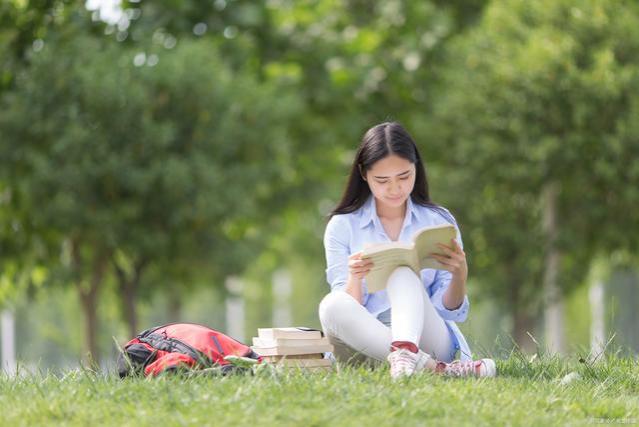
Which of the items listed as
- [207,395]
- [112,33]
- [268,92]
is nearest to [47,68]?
[112,33]

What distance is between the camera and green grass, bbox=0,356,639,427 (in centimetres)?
424

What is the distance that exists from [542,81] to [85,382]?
33.1 feet

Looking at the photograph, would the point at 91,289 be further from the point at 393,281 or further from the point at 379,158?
the point at 393,281

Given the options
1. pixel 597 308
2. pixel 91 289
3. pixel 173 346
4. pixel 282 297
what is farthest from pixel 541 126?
pixel 282 297

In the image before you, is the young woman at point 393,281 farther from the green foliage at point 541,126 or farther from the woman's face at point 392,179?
the green foliage at point 541,126

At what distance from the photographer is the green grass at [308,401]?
4.24 meters

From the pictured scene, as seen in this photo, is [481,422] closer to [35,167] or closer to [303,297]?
[35,167]

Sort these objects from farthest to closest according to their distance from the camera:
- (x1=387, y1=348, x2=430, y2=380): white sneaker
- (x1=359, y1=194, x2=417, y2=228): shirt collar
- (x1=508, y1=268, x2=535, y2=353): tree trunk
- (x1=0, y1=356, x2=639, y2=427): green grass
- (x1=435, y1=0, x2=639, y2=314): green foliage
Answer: (x1=508, y1=268, x2=535, y2=353): tree trunk → (x1=435, y1=0, x2=639, y2=314): green foliage → (x1=359, y1=194, x2=417, y2=228): shirt collar → (x1=387, y1=348, x2=430, y2=380): white sneaker → (x1=0, y1=356, x2=639, y2=427): green grass

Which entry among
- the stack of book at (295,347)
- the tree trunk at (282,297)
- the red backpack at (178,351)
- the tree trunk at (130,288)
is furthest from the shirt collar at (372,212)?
the tree trunk at (282,297)

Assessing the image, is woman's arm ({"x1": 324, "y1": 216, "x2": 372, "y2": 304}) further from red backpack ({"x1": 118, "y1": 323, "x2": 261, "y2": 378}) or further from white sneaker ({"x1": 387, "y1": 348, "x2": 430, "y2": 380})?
red backpack ({"x1": 118, "y1": 323, "x2": 261, "y2": 378})

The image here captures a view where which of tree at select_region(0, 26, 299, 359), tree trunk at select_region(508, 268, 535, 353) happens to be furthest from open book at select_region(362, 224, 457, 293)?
tree trunk at select_region(508, 268, 535, 353)

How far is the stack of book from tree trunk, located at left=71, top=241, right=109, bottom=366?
8631 mm

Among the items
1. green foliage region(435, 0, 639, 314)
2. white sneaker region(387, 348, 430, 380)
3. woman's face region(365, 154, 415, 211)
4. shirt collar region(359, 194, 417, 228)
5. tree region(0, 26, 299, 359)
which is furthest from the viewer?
green foliage region(435, 0, 639, 314)

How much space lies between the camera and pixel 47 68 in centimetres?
1248
